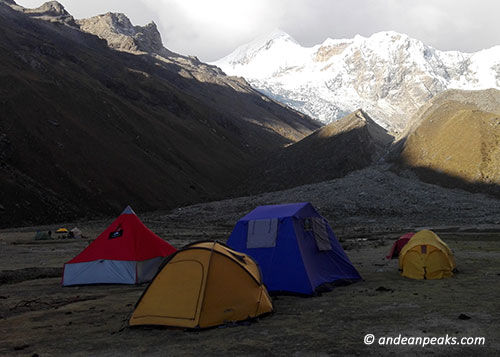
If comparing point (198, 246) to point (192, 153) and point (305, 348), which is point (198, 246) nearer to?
point (305, 348)

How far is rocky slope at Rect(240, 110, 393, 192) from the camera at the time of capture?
73875mm

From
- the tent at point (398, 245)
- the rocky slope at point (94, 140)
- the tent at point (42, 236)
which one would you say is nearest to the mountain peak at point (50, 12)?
the rocky slope at point (94, 140)

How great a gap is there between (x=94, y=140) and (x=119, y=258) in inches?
1919

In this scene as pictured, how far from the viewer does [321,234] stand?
1456 centimetres

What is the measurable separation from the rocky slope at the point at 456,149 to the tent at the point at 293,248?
35767 mm

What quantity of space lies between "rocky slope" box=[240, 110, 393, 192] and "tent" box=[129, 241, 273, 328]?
6136 centimetres

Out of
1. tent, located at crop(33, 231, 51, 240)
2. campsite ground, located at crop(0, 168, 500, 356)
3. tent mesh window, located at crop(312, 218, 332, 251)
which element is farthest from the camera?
tent, located at crop(33, 231, 51, 240)

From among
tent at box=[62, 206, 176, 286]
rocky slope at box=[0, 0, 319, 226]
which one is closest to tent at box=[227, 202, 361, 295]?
tent at box=[62, 206, 176, 286]

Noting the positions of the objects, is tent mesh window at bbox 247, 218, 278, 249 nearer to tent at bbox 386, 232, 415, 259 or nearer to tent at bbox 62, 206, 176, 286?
tent at bbox 62, 206, 176, 286

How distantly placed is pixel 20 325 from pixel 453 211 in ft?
124

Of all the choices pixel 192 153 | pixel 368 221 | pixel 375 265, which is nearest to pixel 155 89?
pixel 192 153

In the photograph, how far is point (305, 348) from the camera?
7.93 m

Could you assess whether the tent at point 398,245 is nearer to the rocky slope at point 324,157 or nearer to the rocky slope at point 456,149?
the rocky slope at point 456,149

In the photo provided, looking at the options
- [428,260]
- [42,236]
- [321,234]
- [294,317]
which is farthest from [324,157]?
[294,317]
